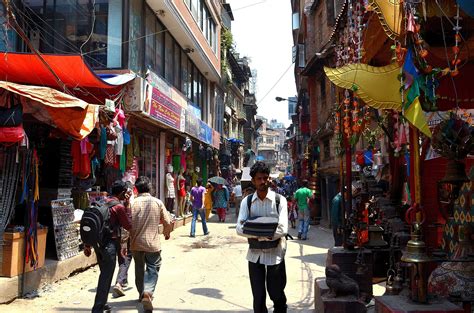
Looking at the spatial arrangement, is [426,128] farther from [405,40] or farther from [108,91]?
[108,91]

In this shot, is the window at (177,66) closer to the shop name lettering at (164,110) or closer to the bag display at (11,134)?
the shop name lettering at (164,110)

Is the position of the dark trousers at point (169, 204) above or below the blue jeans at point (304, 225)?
above

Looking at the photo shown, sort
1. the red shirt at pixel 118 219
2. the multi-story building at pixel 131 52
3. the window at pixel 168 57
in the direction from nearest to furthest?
the red shirt at pixel 118 219, the multi-story building at pixel 131 52, the window at pixel 168 57

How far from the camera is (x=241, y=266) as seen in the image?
9172 mm

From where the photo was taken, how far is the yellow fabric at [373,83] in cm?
500

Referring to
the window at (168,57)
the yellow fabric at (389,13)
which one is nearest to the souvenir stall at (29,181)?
the yellow fabric at (389,13)

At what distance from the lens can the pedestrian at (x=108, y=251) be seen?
521 cm

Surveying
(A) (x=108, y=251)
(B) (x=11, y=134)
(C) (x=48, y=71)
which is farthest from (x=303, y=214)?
(B) (x=11, y=134)

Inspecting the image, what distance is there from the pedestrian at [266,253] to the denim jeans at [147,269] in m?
1.84

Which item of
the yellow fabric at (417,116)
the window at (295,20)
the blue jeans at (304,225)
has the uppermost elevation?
the window at (295,20)

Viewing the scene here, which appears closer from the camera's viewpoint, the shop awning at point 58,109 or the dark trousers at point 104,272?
the dark trousers at point 104,272

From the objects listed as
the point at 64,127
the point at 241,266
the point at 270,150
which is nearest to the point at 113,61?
the point at 64,127

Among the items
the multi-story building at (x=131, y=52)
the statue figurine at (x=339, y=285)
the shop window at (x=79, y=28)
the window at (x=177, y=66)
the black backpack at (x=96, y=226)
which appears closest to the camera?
the statue figurine at (x=339, y=285)

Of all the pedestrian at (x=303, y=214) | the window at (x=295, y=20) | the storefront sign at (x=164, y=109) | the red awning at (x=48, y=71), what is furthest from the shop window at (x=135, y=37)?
the window at (x=295, y=20)
